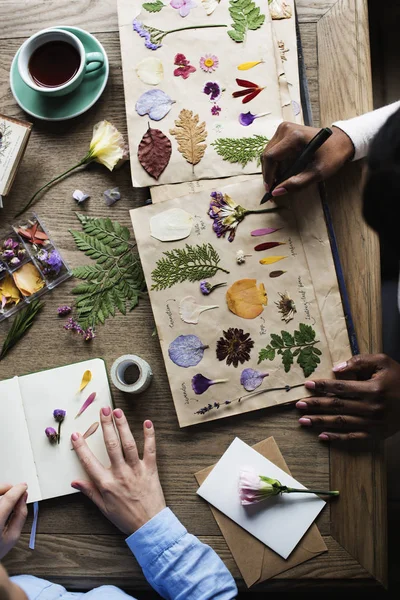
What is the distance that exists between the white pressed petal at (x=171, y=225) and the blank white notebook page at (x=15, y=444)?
359mm

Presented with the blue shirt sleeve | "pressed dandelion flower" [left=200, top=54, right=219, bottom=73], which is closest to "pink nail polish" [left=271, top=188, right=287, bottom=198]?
"pressed dandelion flower" [left=200, top=54, right=219, bottom=73]

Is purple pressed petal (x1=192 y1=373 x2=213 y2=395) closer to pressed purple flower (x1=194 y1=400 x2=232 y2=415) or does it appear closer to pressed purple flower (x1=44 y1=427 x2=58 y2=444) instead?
pressed purple flower (x1=194 y1=400 x2=232 y2=415)

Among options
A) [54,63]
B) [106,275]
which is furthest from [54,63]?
[106,275]

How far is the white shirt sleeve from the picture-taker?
877 millimetres

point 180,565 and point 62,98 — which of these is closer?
point 180,565

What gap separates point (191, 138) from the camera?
0.91 metres

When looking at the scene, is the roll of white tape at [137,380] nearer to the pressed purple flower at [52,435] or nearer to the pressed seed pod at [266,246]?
the pressed purple flower at [52,435]

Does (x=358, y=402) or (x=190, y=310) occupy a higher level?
(x=190, y=310)

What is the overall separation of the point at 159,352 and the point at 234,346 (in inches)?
5.3

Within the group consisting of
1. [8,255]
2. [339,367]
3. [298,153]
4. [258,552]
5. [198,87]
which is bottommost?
[258,552]

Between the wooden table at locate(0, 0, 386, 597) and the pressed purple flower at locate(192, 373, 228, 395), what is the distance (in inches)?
2.3

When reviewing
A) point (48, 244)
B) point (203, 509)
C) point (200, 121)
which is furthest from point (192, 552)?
point (200, 121)

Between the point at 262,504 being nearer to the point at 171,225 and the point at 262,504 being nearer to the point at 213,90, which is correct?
the point at 171,225

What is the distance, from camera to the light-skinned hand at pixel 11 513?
0.83m
